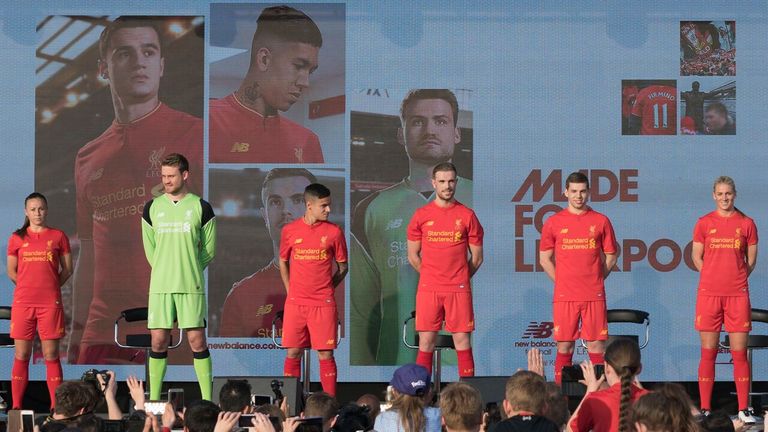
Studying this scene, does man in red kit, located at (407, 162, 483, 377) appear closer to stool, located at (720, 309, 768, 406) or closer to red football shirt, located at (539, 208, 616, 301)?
red football shirt, located at (539, 208, 616, 301)

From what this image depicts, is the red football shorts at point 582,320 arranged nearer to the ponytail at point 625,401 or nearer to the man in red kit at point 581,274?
the man in red kit at point 581,274

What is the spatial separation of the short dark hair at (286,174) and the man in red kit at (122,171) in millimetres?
532

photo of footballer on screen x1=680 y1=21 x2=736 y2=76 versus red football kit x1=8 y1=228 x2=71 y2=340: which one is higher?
photo of footballer on screen x1=680 y1=21 x2=736 y2=76

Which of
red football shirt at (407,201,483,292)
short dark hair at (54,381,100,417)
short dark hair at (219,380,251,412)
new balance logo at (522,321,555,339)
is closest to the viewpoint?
short dark hair at (54,381,100,417)

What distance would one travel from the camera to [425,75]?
9.30 meters

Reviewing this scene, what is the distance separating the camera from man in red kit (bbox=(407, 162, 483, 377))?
308 inches

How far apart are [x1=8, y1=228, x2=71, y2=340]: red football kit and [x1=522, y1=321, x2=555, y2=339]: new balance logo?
136 inches

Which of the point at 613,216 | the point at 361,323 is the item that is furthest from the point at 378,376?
the point at 613,216

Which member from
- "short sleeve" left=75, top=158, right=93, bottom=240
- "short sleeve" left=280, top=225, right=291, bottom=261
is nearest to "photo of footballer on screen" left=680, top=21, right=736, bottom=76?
"short sleeve" left=280, top=225, right=291, bottom=261

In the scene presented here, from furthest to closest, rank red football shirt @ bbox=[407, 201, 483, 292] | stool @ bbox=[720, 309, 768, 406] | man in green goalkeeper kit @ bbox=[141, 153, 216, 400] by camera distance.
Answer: stool @ bbox=[720, 309, 768, 406] < red football shirt @ bbox=[407, 201, 483, 292] < man in green goalkeeper kit @ bbox=[141, 153, 216, 400]

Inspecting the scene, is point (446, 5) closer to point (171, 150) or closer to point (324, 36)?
point (324, 36)

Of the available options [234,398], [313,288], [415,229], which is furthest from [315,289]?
[234,398]

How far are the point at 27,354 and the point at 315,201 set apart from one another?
230 cm

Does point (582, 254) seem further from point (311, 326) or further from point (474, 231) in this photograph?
point (311, 326)
